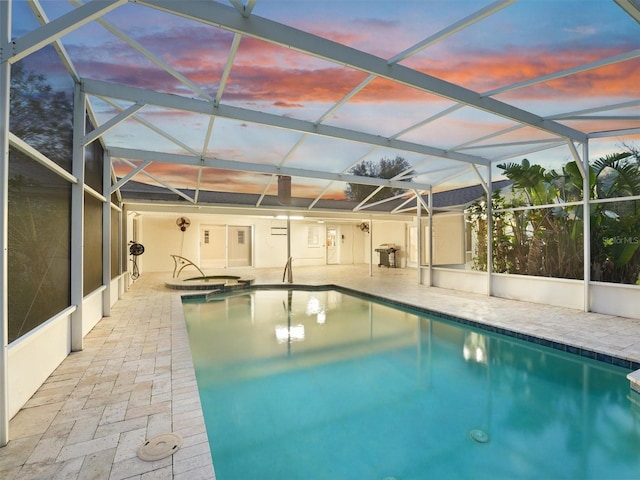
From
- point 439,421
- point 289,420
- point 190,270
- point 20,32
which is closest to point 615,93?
point 439,421

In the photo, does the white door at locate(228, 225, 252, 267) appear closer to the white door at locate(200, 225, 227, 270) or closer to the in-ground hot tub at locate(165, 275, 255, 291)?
the white door at locate(200, 225, 227, 270)

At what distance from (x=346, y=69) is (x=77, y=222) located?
151 inches

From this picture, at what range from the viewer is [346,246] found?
1839 centimetres

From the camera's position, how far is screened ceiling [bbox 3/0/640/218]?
3090 millimetres

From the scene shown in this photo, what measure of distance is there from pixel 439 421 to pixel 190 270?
42.7 feet

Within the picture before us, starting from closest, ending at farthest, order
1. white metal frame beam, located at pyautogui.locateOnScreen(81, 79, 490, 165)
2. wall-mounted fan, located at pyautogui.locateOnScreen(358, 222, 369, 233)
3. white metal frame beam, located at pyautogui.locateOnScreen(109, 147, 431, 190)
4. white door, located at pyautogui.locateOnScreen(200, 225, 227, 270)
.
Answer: white metal frame beam, located at pyautogui.locateOnScreen(81, 79, 490, 165) < white metal frame beam, located at pyautogui.locateOnScreen(109, 147, 431, 190) < white door, located at pyautogui.locateOnScreen(200, 225, 227, 270) < wall-mounted fan, located at pyautogui.locateOnScreen(358, 222, 369, 233)

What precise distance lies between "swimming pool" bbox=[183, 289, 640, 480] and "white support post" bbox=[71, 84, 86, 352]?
159cm

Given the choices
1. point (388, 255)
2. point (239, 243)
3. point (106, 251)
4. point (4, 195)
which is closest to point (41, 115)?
point (4, 195)

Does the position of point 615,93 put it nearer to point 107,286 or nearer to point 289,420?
point 289,420

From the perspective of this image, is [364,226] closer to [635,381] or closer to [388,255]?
[388,255]

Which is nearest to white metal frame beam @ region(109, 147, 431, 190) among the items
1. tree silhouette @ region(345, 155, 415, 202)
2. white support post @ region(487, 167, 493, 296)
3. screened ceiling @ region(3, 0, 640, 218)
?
screened ceiling @ region(3, 0, 640, 218)

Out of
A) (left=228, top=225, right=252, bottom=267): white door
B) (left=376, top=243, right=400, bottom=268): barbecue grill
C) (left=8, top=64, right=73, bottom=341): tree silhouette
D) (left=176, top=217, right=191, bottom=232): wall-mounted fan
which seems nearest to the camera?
(left=8, top=64, right=73, bottom=341): tree silhouette

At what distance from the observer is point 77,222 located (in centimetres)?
398

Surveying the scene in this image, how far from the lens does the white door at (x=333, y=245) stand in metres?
18.1
